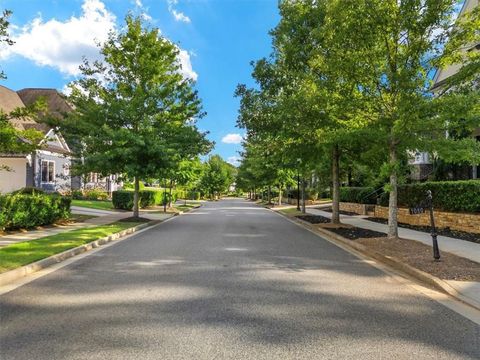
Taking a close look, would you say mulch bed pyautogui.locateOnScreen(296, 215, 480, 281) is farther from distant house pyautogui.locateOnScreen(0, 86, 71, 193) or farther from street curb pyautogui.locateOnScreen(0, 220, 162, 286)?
distant house pyautogui.locateOnScreen(0, 86, 71, 193)

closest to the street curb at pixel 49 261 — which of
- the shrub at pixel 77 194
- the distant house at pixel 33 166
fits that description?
the distant house at pixel 33 166

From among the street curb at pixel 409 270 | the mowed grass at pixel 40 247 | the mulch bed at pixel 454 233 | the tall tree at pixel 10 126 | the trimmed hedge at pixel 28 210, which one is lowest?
the street curb at pixel 409 270

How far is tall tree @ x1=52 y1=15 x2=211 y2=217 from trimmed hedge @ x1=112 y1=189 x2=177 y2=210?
9161 mm

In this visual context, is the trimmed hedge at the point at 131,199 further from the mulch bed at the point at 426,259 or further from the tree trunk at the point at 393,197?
the tree trunk at the point at 393,197

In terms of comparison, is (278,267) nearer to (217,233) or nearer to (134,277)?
(134,277)

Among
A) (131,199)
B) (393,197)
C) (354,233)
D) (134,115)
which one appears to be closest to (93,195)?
(131,199)

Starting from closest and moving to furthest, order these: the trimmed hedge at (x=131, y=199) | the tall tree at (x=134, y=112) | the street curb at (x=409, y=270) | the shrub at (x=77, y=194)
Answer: the street curb at (x=409, y=270) < the tall tree at (x=134, y=112) < the trimmed hedge at (x=131, y=199) < the shrub at (x=77, y=194)

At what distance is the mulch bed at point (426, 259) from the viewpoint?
8219 millimetres

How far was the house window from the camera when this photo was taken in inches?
1382

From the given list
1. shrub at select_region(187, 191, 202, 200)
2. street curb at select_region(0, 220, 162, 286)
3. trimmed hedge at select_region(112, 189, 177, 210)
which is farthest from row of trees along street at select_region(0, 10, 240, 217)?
shrub at select_region(187, 191, 202, 200)

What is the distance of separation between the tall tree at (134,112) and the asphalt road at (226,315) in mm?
10792

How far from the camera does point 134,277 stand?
8.18 m

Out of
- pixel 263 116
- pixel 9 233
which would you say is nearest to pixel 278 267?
pixel 9 233

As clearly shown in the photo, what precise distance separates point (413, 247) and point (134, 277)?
7.08m
